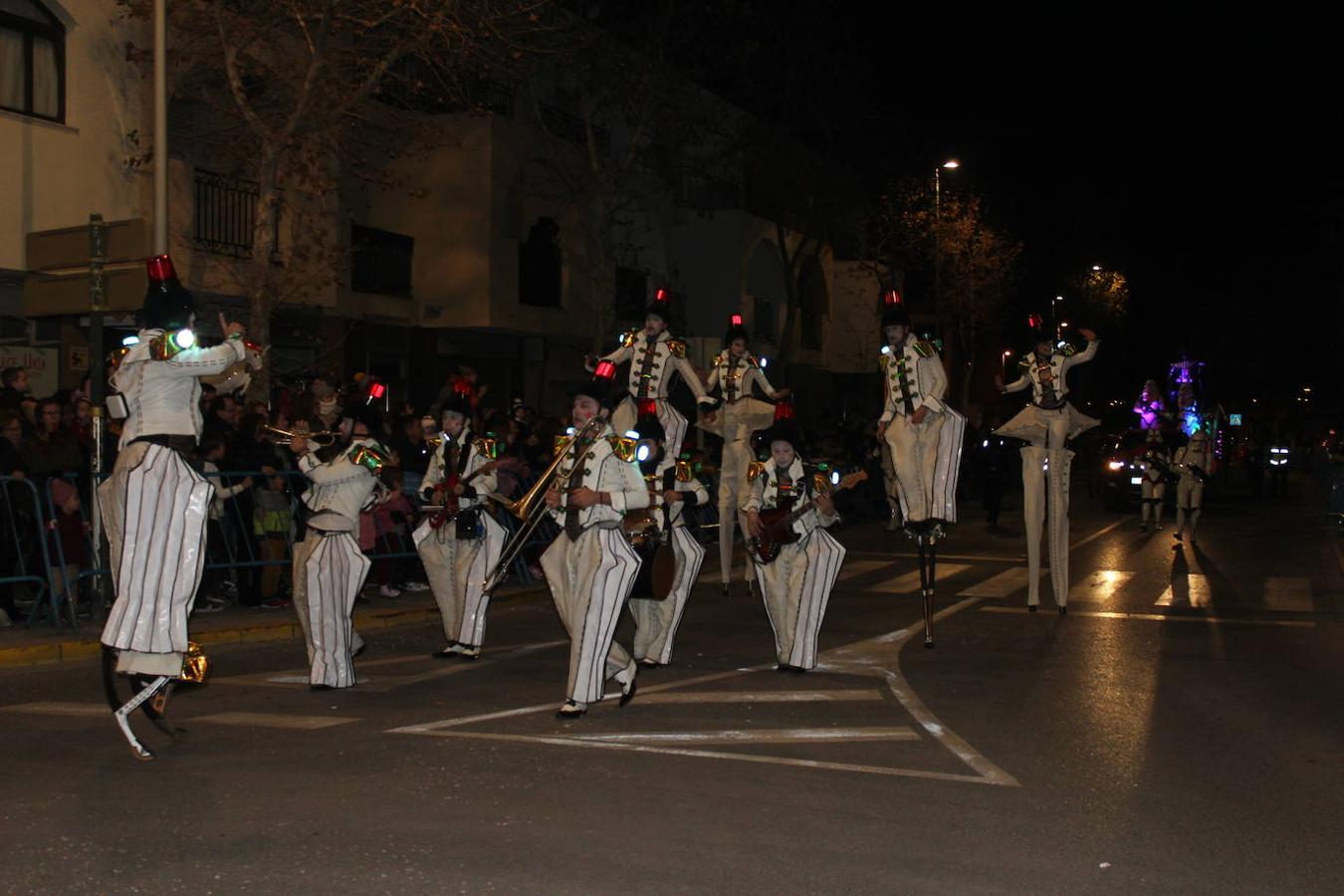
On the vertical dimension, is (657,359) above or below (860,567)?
above

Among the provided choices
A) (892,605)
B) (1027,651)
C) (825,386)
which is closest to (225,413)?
(892,605)

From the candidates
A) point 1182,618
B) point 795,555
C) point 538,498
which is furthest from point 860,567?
point 538,498

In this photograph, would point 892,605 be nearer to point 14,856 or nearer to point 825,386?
point 14,856

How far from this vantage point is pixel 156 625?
768 centimetres

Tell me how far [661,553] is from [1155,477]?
17.8 m

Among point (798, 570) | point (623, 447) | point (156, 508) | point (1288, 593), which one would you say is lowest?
point (1288, 593)

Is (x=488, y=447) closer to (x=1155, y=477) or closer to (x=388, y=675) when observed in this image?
(x=388, y=675)

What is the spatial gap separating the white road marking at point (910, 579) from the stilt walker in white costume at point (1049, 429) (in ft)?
7.59

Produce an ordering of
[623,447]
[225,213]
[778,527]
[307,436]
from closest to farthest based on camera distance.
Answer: [623,447] → [307,436] → [778,527] → [225,213]

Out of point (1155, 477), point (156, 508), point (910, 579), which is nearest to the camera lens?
point (156, 508)

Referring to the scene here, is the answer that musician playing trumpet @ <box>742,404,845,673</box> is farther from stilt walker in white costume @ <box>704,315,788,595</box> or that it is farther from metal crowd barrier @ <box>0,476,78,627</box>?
metal crowd barrier @ <box>0,476,78,627</box>

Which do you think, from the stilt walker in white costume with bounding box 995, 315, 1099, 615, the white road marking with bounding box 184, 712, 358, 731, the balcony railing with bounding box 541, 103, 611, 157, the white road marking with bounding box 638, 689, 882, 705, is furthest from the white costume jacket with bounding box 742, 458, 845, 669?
the balcony railing with bounding box 541, 103, 611, 157

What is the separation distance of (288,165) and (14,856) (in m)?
17.2

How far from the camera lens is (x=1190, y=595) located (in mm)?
16422
